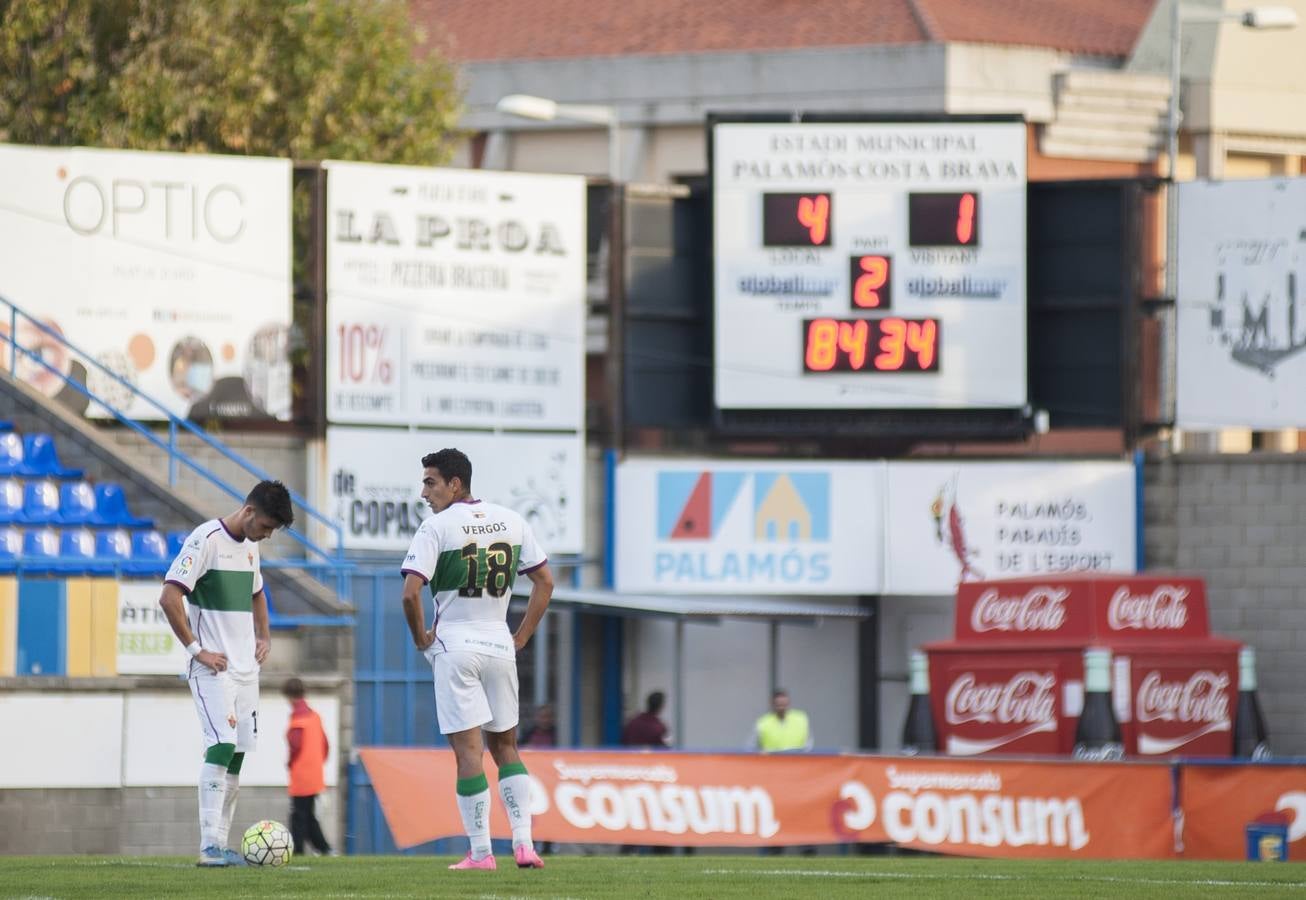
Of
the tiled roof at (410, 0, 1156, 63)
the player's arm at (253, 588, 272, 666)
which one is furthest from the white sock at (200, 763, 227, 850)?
the tiled roof at (410, 0, 1156, 63)

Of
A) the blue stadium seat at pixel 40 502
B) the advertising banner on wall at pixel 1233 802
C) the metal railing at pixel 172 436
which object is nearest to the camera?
the advertising banner on wall at pixel 1233 802

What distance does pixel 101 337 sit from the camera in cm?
Answer: 2464

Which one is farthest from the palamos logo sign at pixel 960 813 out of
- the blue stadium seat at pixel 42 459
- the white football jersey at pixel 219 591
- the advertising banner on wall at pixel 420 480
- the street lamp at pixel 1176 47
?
the white football jersey at pixel 219 591

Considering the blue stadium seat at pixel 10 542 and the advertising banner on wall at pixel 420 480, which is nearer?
the blue stadium seat at pixel 10 542

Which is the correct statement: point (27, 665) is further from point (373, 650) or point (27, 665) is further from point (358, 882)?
point (358, 882)

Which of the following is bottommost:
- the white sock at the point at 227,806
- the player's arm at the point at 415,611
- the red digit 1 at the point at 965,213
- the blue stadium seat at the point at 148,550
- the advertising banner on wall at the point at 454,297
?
the white sock at the point at 227,806

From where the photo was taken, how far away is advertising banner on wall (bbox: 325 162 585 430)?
25.8 m

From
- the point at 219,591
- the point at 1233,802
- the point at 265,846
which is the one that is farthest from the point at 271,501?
the point at 1233,802

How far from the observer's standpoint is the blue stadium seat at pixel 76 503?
22297 mm

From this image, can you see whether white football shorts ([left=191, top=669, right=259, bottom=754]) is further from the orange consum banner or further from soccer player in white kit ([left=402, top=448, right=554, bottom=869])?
the orange consum banner

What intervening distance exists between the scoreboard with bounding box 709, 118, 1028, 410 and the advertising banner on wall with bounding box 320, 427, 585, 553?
2.00 m

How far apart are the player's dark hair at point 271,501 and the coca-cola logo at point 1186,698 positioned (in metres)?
14.3

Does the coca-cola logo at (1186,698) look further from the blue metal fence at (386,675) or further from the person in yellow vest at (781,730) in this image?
the blue metal fence at (386,675)

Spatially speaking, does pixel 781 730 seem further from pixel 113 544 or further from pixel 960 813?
pixel 113 544
